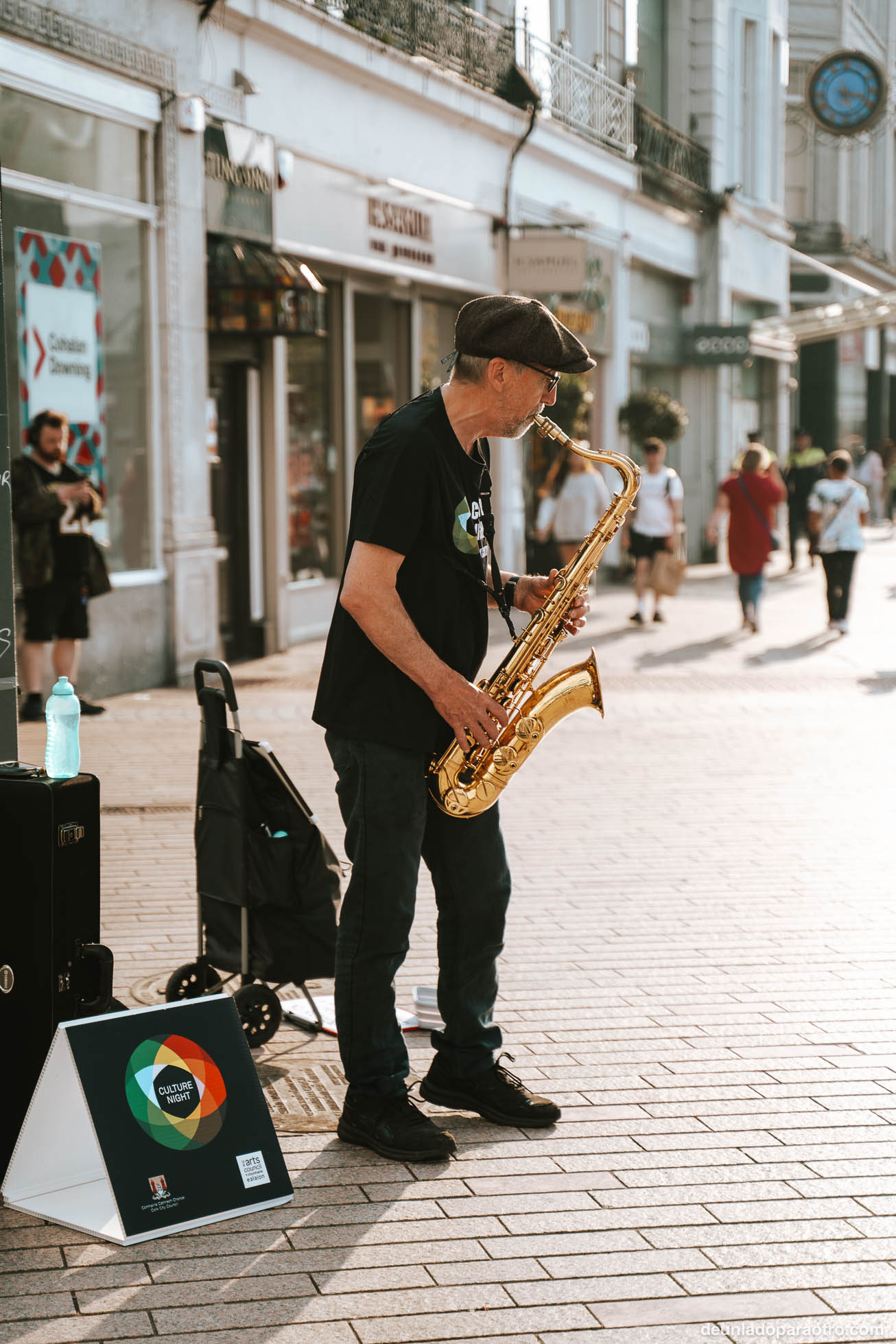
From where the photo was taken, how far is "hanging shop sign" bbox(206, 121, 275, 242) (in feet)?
42.4

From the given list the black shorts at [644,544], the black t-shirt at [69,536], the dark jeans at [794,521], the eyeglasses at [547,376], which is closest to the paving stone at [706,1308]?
the eyeglasses at [547,376]

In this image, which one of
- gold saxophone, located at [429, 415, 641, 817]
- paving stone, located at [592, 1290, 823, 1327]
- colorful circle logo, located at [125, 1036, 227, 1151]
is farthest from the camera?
gold saxophone, located at [429, 415, 641, 817]

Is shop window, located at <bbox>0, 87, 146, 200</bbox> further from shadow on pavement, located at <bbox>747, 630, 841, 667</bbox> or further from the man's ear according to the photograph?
the man's ear

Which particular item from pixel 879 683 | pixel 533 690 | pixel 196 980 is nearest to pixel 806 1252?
pixel 533 690

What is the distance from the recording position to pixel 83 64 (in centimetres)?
1132

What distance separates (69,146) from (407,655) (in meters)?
8.77

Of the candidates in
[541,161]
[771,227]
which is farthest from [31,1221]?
[771,227]

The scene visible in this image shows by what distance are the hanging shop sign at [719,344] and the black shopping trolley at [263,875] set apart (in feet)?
73.3

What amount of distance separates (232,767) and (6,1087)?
4.11 feet

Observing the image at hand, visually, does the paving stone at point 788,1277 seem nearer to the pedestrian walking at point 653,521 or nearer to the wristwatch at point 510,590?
the wristwatch at point 510,590

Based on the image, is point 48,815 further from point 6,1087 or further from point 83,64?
point 83,64

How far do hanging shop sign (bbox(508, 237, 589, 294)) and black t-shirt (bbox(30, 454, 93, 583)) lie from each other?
9180 mm

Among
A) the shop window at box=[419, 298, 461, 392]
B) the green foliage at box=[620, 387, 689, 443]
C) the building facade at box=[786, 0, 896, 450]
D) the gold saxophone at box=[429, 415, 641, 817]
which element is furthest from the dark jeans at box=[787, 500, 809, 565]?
the gold saxophone at box=[429, 415, 641, 817]

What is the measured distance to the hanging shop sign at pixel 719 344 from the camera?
85.3ft
